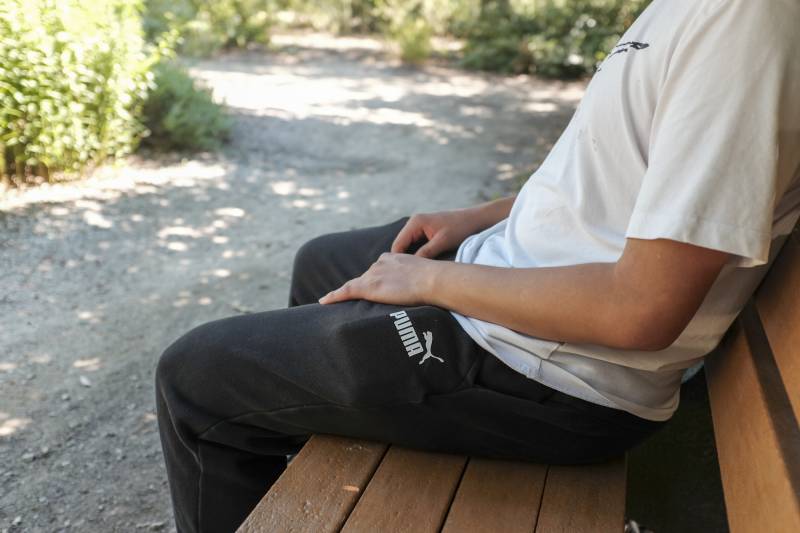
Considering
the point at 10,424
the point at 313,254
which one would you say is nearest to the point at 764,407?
the point at 313,254

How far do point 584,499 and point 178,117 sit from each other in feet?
18.2

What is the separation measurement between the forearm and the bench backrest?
0.27 m

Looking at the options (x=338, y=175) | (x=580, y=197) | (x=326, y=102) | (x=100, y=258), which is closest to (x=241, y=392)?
(x=580, y=197)

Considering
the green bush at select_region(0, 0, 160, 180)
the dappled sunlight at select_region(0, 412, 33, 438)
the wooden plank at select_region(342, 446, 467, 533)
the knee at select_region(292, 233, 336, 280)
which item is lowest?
the dappled sunlight at select_region(0, 412, 33, 438)

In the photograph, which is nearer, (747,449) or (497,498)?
(747,449)

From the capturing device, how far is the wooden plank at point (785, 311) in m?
1.43

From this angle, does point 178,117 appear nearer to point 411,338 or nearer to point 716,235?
point 411,338

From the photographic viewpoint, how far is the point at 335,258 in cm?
227

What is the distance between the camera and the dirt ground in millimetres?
2914

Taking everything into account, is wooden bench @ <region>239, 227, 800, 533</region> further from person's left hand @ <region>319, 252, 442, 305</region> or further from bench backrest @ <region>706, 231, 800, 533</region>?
person's left hand @ <region>319, 252, 442, 305</region>

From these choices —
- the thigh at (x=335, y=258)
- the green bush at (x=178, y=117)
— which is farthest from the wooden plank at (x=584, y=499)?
the green bush at (x=178, y=117)

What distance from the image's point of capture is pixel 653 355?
5.22 ft

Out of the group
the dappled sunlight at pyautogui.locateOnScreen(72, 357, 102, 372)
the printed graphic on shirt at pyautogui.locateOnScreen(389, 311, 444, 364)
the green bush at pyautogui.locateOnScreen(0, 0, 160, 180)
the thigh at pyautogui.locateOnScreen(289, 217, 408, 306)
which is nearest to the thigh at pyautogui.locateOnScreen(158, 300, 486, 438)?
the printed graphic on shirt at pyautogui.locateOnScreen(389, 311, 444, 364)

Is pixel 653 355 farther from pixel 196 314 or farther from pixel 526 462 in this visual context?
pixel 196 314
